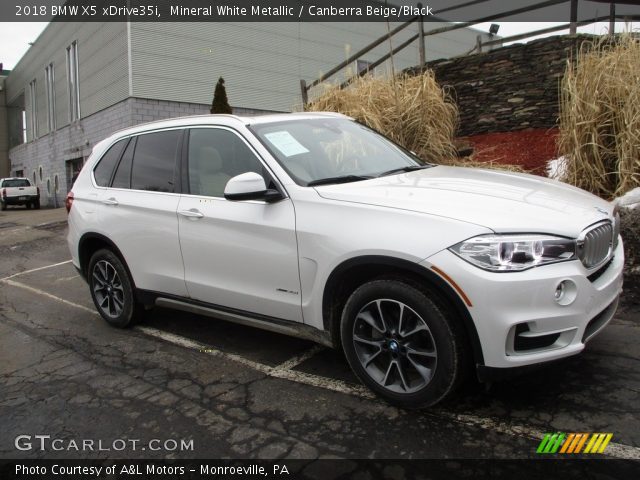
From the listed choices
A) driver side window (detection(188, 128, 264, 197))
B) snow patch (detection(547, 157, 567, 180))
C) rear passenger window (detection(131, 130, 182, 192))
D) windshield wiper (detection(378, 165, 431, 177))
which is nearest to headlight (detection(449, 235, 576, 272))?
windshield wiper (detection(378, 165, 431, 177))

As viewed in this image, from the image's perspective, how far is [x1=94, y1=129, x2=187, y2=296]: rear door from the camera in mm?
4133

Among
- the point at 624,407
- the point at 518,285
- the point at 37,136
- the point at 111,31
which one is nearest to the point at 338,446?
the point at 518,285

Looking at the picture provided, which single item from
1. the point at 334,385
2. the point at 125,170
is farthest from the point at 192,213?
the point at 334,385

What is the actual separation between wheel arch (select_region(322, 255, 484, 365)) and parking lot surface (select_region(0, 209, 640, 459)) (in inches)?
17.9

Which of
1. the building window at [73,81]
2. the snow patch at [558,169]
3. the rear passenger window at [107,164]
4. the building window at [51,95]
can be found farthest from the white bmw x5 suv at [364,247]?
the building window at [51,95]

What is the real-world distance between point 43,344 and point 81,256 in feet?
2.91

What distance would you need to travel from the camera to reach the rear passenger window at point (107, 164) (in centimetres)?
490

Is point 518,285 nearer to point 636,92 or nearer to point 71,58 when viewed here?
point 636,92

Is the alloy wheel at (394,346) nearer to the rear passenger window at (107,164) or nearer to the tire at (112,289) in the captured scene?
the tire at (112,289)

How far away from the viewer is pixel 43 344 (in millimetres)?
4707

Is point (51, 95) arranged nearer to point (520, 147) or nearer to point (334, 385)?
point (520, 147)

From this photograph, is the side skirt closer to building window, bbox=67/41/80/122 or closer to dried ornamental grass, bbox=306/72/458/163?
dried ornamental grass, bbox=306/72/458/163

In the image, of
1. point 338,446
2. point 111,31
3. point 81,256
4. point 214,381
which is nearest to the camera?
point 338,446

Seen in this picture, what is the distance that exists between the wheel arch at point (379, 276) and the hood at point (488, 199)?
1.07 ft
